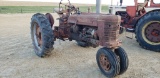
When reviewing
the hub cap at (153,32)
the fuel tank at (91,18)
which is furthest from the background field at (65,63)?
the fuel tank at (91,18)

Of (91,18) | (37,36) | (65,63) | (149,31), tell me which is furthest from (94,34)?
(149,31)

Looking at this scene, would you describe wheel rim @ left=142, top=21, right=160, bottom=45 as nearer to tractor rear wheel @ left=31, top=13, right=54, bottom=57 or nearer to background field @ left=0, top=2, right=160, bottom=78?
background field @ left=0, top=2, right=160, bottom=78

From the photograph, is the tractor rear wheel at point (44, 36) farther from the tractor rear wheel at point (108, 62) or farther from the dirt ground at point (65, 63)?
the tractor rear wheel at point (108, 62)

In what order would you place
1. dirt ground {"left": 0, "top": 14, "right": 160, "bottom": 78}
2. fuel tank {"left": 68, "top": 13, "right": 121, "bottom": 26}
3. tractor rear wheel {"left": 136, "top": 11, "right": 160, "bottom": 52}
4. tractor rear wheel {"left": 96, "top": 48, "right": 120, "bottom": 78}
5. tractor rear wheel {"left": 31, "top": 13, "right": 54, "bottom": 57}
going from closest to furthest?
1. tractor rear wheel {"left": 96, "top": 48, "right": 120, "bottom": 78}
2. fuel tank {"left": 68, "top": 13, "right": 121, "bottom": 26}
3. dirt ground {"left": 0, "top": 14, "right": 160, "bottom": 78}
4. tractor rear wheel {"left": 31, "top": 13, "right": 54, "bottom": 57}
5. tractor rear wheel {"left": 136, "top": 11, "right": 160, "bottom": 52}

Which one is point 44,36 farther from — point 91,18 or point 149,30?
point 149,30

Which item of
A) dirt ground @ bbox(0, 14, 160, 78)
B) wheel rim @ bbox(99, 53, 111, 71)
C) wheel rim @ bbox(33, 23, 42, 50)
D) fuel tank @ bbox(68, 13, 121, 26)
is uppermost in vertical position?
fuel tank @ bbox(68, 13, 121, 26)

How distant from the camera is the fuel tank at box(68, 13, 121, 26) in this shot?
13.4ft

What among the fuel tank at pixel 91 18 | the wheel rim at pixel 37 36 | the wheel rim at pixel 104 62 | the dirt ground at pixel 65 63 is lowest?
the dirt ground at pixel 65 63

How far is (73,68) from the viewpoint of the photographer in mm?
4781

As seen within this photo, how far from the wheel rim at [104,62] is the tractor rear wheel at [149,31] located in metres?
2.73

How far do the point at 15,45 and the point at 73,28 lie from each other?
2.63 meters

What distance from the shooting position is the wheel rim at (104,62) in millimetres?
4121

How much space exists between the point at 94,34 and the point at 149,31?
2.75 metres

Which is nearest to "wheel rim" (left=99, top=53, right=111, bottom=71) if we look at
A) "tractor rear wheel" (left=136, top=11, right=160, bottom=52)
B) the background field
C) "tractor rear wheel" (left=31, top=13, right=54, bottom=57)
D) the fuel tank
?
the background field
